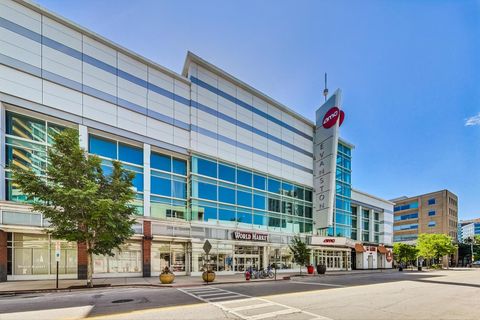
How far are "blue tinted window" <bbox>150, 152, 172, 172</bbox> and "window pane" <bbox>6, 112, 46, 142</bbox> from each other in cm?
899

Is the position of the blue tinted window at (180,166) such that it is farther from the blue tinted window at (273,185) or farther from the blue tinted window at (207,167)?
the blue tinted window at (273,185)

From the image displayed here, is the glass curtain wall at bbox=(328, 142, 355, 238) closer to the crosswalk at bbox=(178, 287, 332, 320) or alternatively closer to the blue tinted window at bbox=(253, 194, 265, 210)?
the blue tinted window at bbox=(253, 194, 265, 210)

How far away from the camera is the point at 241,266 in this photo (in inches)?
1321

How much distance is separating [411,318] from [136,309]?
30.3ft

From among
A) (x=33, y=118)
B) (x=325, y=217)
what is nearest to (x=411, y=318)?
(x=33, y=118)

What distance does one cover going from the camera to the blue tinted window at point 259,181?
36750 millimetres

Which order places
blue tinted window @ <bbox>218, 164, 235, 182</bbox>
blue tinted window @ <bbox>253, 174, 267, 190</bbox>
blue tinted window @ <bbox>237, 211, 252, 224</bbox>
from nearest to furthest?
blue tinted window @ <bbox>218, 164, 235, 182</bbox>
blue tinted window @ <bbox>237, 211, 252, 224</bbox>
blue tinted window @ <bbox>253, 174, 267, 190</bbox>

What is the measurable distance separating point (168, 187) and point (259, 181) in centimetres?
1204

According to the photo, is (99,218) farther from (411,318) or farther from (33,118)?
(411,318)

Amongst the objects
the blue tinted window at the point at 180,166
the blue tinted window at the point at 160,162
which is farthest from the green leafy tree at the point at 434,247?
the blue tinted window at the point at 160,162

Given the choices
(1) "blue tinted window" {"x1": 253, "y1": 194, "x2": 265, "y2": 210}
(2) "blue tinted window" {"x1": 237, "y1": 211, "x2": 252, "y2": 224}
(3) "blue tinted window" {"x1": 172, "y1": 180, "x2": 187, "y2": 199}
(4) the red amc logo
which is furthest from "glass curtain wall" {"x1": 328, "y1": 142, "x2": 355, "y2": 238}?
(3) "blue tinted window" {"x1": 172, "y1": 180, "x2": 187, "y2": 199}

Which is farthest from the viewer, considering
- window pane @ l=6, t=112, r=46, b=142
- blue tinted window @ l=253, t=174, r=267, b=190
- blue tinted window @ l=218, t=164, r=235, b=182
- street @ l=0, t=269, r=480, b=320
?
blue tinted window @ l=253, t=174, r=267, b=190

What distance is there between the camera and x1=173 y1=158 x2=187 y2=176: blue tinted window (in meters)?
30.5

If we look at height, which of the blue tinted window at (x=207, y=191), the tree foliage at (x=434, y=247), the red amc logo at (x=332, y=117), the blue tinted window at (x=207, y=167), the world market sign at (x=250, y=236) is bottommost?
the tree foliage at (x=434, y=247)
